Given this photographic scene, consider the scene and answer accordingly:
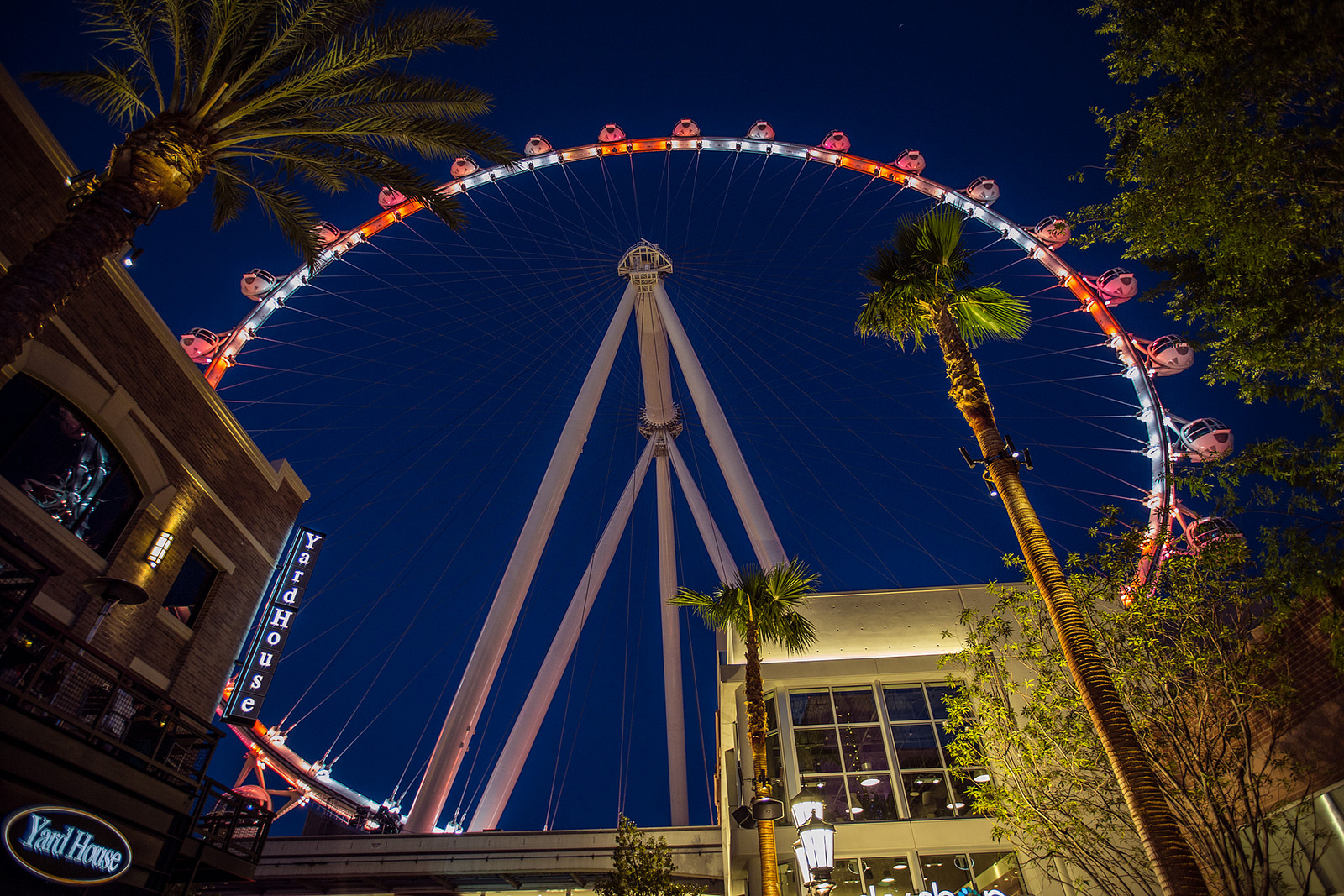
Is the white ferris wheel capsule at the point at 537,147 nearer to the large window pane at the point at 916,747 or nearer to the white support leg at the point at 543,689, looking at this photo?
the white support leg at the point at 543,689

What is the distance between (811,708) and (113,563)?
15.8 metres

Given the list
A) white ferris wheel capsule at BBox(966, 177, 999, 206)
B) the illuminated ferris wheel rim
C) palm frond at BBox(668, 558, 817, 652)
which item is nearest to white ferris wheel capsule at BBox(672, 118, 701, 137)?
the illuminated ferris wheel rim

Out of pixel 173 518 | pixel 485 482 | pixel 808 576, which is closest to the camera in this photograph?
pixel 173 518

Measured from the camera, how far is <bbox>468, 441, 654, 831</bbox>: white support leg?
86.2 feet

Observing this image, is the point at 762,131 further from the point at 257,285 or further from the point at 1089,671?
the point at 1089,671

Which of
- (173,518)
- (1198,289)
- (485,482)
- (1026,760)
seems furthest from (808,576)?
(485,482)

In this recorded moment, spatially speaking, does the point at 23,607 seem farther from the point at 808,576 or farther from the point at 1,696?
the point at 808,576

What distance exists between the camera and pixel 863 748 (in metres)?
19.0

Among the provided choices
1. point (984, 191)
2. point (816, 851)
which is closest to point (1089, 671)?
point (816, 851)

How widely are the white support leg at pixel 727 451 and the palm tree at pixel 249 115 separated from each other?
45.0 feet

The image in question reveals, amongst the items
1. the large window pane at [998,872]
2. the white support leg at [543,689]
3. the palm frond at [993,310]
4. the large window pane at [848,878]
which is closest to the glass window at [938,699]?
the large window pane at [998,872]

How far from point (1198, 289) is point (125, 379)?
706 inches

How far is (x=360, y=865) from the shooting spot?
23297 mm

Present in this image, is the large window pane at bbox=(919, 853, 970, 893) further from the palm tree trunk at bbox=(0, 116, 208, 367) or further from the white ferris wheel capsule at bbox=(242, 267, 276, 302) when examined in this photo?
the white ferris wheel capsule at bbox=(242, 267, 276, 302)
